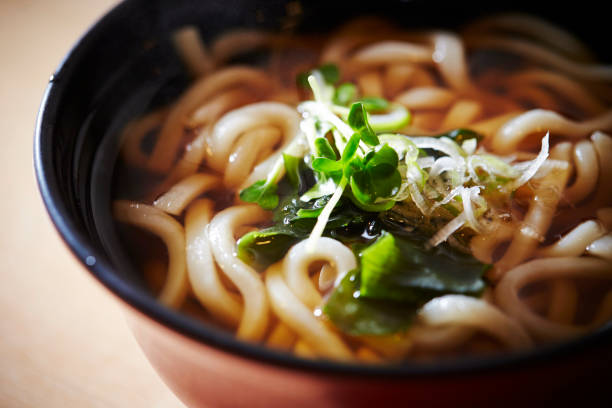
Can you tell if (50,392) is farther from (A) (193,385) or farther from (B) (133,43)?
(B) (133,43)

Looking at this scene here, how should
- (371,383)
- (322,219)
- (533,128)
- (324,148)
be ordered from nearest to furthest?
1. (371,383)
2. (322,219)
3. (324,148)
4. (533,128)

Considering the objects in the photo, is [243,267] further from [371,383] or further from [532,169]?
[532,169]

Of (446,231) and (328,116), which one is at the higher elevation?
(328,116)

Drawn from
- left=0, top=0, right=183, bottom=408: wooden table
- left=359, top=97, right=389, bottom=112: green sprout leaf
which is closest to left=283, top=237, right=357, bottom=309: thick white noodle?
left=0, top=0, right=183, bottom=408: wooden table

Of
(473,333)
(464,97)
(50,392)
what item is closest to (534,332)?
(473,333)

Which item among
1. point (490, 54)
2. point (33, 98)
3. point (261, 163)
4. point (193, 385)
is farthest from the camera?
point (33, 98)

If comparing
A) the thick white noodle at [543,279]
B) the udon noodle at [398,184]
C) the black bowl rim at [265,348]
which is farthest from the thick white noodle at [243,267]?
the thick white noodle at [543,279]

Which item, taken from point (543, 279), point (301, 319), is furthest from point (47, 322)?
point (543, 279)
